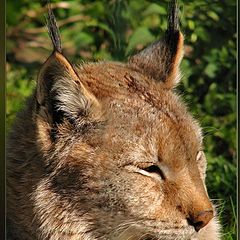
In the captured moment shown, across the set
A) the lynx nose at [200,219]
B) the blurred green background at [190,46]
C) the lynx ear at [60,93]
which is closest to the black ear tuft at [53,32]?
the lynx ear at [60,93]

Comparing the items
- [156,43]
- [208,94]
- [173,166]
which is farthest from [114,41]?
[173,166]

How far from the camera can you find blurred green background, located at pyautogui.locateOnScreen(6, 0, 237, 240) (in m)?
5.39

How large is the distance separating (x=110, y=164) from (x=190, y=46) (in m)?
2.28

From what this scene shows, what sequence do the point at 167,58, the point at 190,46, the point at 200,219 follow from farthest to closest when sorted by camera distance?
the point at 190,46 → the point at 167,58 → the point at 200,219

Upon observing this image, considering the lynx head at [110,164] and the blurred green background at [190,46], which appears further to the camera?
the blurred green background at [190,46]

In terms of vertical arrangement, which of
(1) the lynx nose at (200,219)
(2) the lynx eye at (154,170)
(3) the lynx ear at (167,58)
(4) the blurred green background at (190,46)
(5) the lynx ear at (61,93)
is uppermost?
(4) the blurred green background at (190,46)

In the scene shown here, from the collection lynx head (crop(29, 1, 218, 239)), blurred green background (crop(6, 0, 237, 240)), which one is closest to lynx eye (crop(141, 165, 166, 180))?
A: lynx head (crop(29, 1, 218, 239))

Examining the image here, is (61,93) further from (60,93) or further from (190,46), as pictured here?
(190,46)

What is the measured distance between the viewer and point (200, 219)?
3557mm

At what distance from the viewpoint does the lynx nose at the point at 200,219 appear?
3.55 m

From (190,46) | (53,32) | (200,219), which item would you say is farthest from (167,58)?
(190,46)

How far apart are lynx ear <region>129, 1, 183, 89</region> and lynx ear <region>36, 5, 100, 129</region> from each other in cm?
48

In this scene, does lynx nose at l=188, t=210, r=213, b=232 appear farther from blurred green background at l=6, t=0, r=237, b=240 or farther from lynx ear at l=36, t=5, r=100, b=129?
blurred green background at l=6, t=0, r=237, b=240

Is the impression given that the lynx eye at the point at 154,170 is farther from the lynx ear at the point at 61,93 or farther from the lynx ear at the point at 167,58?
the lynx ear at the point at 167,58
